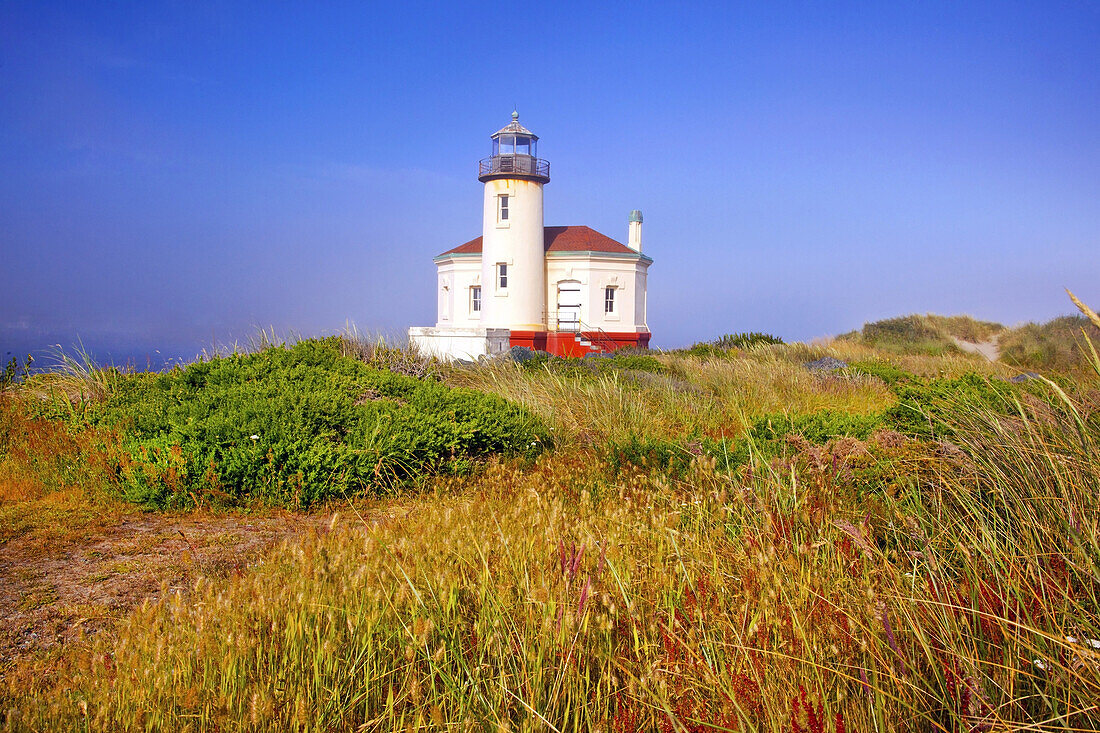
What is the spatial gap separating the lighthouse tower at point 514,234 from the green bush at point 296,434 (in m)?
20.7

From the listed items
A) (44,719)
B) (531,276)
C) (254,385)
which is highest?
(531,276)

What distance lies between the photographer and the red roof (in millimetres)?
30312

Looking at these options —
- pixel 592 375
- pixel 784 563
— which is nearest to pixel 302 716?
pixel 784 563

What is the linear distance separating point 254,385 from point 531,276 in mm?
21790

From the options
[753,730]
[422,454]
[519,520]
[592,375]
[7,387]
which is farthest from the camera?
[592,375]

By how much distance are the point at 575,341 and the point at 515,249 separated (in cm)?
421

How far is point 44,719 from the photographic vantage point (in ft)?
7.75

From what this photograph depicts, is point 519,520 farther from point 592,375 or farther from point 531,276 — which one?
point 531,276

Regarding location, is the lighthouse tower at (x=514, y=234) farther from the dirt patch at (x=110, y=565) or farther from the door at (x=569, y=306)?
the dirt patch at (x=110, y=565)

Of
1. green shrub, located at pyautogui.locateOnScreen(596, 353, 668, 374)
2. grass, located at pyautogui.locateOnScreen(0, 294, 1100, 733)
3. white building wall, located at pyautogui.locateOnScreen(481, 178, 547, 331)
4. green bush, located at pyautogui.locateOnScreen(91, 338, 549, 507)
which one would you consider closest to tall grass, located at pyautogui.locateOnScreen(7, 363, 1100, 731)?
grass, located at pyautogui.locateOnScreen(0, 294, 1100, 733)

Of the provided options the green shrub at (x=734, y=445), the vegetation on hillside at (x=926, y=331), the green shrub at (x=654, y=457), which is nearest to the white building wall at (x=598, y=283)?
the vegetation on hillside at (x=926, y=331)

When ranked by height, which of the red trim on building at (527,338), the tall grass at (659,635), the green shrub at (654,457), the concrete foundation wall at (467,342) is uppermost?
the red trim on building at (527,338)

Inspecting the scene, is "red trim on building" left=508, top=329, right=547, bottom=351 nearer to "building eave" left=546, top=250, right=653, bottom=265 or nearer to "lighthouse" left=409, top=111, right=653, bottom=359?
"lighthouse" left=409, top=111, right=653, bottom=359

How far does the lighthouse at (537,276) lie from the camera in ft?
93.0
